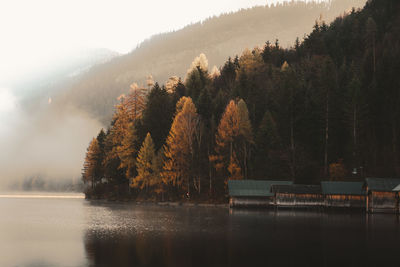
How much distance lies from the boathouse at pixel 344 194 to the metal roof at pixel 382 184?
5.21 metres

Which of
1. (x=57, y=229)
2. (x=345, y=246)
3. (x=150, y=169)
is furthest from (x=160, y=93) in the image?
(x=345, y=246)

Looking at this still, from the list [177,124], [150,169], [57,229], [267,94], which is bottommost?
[57,229]

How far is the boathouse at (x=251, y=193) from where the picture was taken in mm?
78938

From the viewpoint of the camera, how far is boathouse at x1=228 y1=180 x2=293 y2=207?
7894 centimetres

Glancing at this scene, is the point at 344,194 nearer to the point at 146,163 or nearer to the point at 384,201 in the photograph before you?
the point at 384,201

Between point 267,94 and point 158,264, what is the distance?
8373 centimetres

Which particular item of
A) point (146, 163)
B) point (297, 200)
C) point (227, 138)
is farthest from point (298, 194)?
point (146, 163)

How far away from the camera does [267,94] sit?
10631 centimetres

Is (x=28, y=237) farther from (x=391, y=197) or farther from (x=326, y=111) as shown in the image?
(x=326, y=111)

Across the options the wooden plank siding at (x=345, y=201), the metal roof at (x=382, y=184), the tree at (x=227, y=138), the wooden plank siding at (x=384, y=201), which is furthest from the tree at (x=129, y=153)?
the wooden plank siding at (x=384, y=201)

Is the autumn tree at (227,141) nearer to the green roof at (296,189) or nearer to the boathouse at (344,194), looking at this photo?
the green roof at (296,189)

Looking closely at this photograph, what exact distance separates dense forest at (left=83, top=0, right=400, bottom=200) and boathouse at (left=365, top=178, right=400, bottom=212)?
1394cm

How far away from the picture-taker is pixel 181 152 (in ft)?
Answer: 299

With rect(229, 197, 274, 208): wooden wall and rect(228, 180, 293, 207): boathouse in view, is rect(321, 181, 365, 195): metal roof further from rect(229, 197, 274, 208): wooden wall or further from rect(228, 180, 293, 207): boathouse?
rect(229, 197, 274, 208): wooden wall
